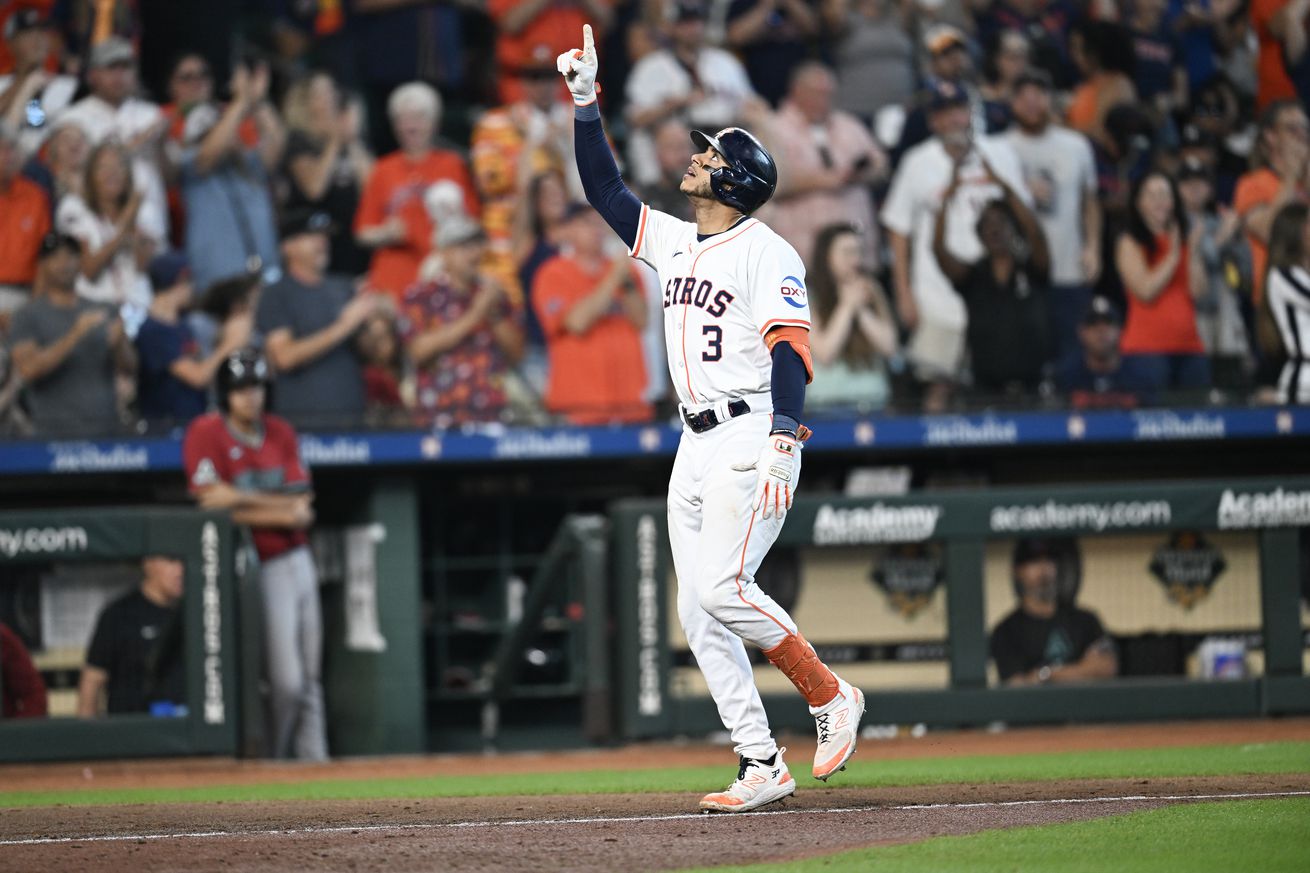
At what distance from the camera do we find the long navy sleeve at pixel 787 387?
498 centimetres

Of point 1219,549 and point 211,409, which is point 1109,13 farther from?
point 211,409

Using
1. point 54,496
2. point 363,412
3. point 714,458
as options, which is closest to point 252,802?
point 714,458

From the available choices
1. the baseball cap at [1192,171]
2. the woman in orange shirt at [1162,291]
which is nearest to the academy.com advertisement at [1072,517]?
the woman in orange shirt at [1162,291]

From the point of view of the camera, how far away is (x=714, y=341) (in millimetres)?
5184

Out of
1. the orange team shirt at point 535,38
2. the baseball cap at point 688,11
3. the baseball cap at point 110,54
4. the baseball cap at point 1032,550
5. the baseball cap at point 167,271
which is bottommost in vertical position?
the baseball cap at point 1032,550

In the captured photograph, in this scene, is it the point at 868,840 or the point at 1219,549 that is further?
the point at 1219,549

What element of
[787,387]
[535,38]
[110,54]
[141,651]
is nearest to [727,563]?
[787,387]

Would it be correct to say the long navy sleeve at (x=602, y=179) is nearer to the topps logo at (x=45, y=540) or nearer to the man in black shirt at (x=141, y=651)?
the man in black shirt at (x=141, y=651)

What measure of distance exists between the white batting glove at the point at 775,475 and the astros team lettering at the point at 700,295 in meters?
0.46

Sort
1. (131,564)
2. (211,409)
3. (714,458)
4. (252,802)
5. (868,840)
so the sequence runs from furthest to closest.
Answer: (211,409) → (131,564) → (252,802) → (714,458) → (868,840)

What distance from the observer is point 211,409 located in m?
9.09

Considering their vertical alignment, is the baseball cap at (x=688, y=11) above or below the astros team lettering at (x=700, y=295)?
above

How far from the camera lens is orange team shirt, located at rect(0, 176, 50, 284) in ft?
29.8

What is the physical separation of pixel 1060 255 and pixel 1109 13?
72.3 inches
